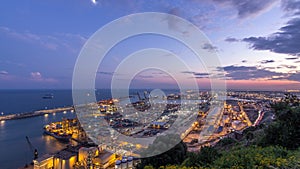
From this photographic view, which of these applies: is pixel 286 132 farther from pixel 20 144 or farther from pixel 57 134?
pixel 57 134

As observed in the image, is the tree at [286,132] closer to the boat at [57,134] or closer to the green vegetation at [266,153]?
the green vegetation at [266,153]

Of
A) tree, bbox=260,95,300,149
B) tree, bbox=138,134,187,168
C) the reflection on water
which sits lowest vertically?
the reflection on water

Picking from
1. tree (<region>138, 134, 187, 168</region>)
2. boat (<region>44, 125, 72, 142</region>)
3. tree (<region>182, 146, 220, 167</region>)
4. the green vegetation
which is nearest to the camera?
the green vegetation

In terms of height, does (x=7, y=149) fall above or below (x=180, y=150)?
below

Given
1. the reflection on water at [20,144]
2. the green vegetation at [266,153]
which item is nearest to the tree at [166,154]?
the green vegetation at [266,153]

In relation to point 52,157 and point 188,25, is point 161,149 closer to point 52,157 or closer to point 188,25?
point 188,25

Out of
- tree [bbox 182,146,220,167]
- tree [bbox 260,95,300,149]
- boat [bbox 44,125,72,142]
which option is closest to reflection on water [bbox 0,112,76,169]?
boat [bbox 44,125,72,142]

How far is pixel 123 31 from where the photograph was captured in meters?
5.02

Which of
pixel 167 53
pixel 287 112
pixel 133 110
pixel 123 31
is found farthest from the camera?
pixel 133 110

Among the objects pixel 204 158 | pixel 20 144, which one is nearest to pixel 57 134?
pixel 20 144

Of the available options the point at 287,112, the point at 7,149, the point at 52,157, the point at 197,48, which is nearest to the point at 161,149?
the point at 287,112

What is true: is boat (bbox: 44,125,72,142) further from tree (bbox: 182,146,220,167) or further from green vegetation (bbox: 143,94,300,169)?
tree (bbox: 182,146,220,167)

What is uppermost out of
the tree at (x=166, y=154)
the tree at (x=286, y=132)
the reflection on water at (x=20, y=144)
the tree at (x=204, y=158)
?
the tree at (x=286, y=132)

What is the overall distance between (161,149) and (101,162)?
464 centimetres
